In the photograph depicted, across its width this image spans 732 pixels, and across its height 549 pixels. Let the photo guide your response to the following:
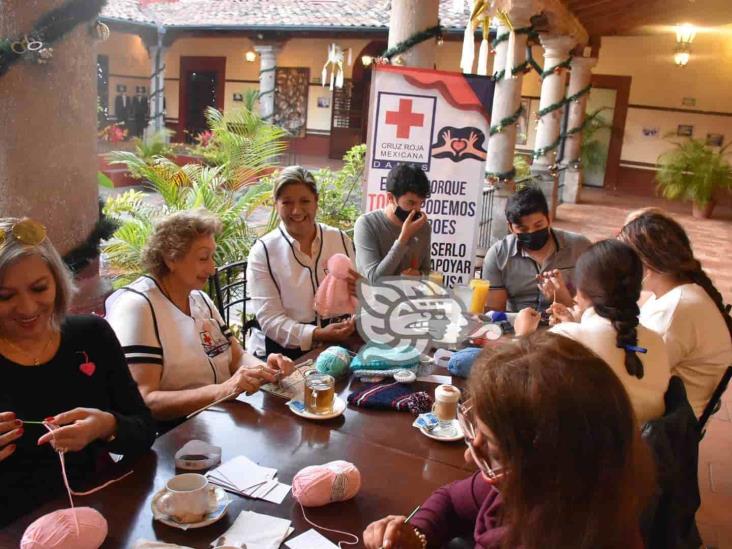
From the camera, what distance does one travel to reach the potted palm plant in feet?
35.6

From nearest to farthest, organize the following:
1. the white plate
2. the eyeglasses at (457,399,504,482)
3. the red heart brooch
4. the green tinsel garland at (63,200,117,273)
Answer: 1. the eyeglasses at (457,399,504,482)
2. the red heart brooch
3. the white plate
4. the green tinsel garland at (63,200,117,273)

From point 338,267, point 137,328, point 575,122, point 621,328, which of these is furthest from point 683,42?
point 137,328

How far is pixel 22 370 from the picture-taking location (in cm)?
153

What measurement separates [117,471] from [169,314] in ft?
2.09

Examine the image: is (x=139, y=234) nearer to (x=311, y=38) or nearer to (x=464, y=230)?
(x=464, y=230)

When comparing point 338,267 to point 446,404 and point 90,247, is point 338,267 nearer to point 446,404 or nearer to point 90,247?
point 446,404

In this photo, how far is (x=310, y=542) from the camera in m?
1.23

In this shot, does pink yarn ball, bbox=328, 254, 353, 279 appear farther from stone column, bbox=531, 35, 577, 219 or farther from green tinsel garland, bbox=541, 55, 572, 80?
green tinsel garland, bbox=541, 55, 572, 80

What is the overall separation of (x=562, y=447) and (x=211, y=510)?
77 centimetres

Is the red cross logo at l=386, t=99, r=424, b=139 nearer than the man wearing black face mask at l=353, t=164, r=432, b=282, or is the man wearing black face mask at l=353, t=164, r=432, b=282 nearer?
the man wearing black face mask at l=353, t=164, r=432, b=282

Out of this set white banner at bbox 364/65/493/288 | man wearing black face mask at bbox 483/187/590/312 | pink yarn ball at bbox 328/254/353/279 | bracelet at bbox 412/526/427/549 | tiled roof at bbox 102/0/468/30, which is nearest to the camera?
bracelet at bbox 412/526/427/549

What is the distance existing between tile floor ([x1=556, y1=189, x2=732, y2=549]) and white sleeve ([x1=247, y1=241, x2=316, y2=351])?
6.23 feet

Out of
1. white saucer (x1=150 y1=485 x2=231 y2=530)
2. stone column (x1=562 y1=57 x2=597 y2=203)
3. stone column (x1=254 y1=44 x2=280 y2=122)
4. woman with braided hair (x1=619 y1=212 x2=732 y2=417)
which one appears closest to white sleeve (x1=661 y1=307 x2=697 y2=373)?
woman with braided hair (x1=619 y1=212 x2=732 y2=417)

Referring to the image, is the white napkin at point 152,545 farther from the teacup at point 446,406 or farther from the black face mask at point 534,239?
the black face mask at point 534,239
